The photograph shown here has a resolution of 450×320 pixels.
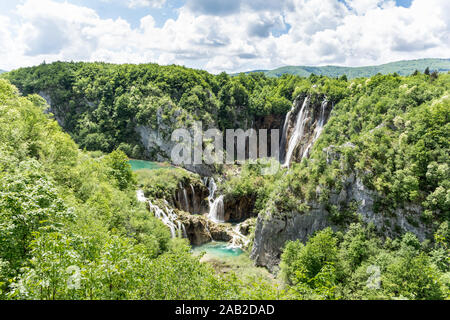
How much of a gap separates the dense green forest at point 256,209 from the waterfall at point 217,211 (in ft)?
8.38

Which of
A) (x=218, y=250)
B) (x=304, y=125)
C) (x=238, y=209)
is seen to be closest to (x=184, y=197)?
(x=238, y=209)

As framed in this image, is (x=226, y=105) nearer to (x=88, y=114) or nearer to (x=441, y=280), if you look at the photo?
(x=88, y=114)

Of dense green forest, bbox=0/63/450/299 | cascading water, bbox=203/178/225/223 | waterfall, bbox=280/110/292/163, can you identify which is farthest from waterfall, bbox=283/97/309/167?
cascading water, bbox=203/178/225/223

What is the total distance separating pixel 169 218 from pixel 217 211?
38.5 ft

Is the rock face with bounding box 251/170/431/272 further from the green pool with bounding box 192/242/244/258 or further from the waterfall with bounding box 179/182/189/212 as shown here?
the waterfall with bounding box 179/182/189/212

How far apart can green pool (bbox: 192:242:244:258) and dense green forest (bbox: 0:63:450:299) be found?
6895 millimetres

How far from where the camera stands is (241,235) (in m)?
41.4

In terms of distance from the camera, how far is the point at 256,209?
46094 millimetres

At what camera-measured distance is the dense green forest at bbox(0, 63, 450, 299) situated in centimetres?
862

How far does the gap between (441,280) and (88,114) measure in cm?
8860

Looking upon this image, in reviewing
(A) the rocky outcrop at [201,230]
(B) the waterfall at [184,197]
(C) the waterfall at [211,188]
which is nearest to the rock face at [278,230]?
(A) the rocky outcrop at [201,230]

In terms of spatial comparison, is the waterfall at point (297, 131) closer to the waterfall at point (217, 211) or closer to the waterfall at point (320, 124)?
the waterfall at point (320, 124)

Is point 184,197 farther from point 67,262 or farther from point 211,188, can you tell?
point 67,262
